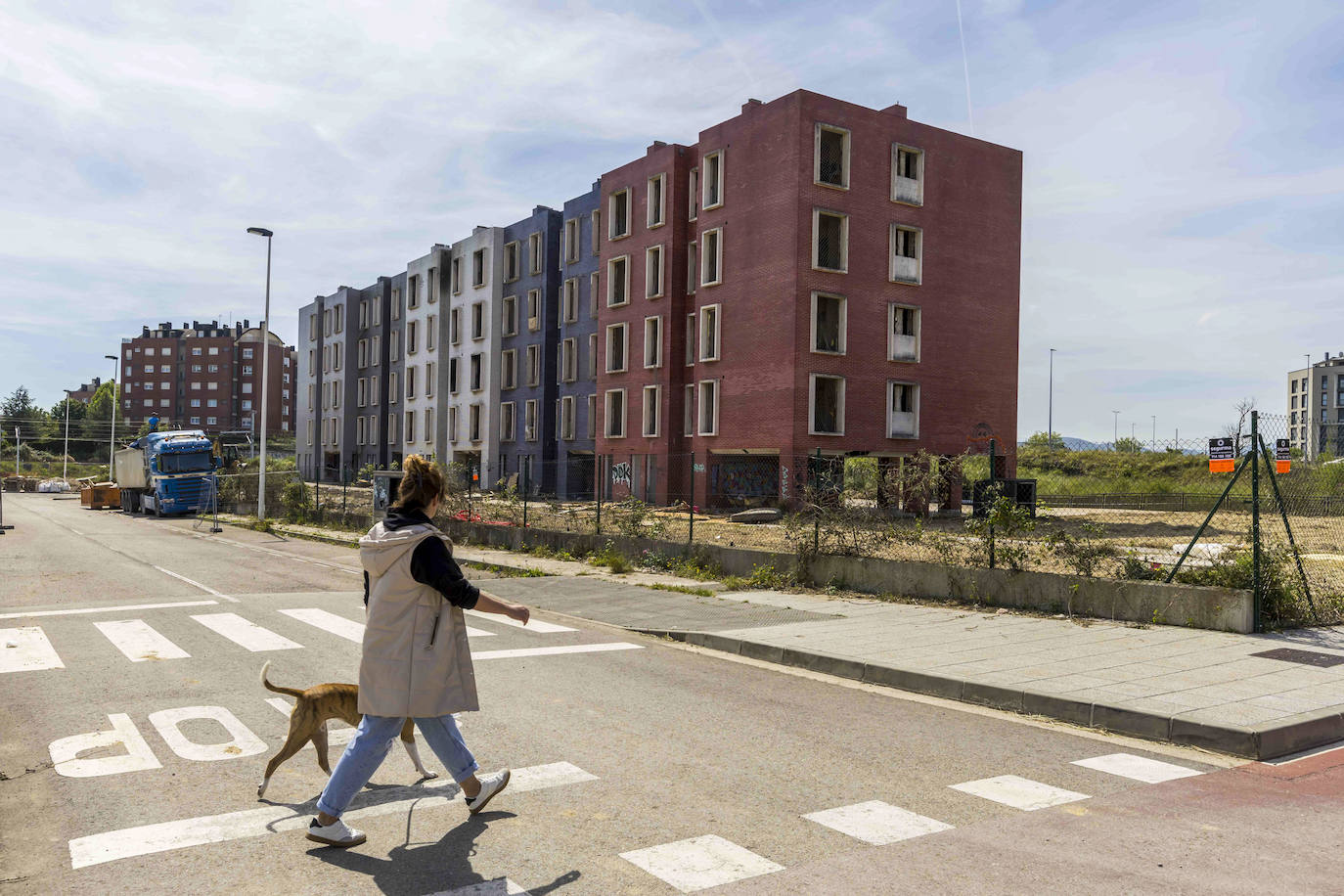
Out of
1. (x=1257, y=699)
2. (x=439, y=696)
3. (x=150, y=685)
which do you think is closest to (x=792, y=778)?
(x=439, y=696)

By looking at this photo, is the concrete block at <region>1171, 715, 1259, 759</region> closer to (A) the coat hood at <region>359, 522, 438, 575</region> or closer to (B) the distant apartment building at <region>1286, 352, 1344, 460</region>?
(A) the coat hood at <region>359, 522, 438, 575</region>

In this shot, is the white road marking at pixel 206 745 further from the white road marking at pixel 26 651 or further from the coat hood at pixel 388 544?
the white road marking at pixel 26 651

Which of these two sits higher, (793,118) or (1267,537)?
(793,118)

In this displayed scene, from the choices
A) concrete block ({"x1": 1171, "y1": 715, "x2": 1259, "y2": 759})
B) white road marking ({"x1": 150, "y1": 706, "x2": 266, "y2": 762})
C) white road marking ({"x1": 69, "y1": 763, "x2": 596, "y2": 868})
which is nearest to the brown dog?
white road marking ({"x1": 69, "y1": 763, "x2": 596, "y2": 868})

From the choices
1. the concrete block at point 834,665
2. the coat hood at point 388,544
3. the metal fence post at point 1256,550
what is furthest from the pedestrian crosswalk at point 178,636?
the metal fence post at point 1256,550

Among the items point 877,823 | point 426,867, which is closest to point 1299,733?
point 877,823

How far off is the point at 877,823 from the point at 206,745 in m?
4.21

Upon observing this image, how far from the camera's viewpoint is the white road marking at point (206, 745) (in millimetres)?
6114

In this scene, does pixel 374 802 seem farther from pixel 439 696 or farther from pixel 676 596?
pixel 676 596

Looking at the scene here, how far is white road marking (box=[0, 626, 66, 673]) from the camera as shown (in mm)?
8797

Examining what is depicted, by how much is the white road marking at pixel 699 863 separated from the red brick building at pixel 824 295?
27.6 metres

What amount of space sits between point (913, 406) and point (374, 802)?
3426 cm

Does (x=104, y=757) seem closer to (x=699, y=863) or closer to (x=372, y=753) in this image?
(x=372, y=753)

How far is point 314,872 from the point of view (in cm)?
432
